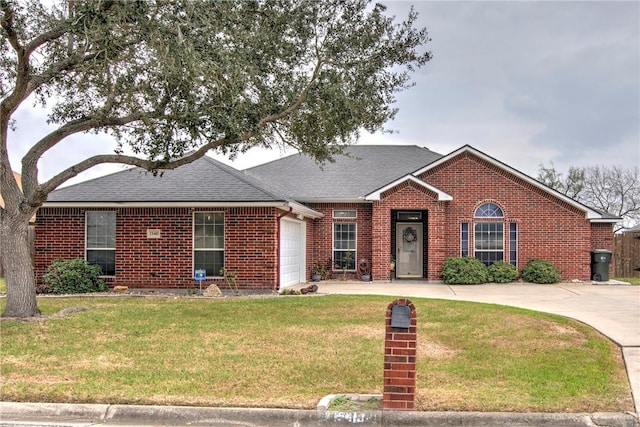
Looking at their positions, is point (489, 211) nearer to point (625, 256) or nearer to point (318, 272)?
point (318, 272)

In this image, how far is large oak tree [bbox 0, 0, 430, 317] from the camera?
31.5 feet

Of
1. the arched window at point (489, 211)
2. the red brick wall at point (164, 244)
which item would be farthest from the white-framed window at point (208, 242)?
the arched window at point (489, 211)

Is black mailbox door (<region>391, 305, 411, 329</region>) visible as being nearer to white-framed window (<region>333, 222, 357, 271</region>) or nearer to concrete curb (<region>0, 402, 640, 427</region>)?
concrete curb (<region>0, 402, 640, 427</region>)

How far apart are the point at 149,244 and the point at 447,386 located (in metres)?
12.7

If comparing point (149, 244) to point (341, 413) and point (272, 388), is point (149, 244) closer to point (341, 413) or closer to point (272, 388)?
point (272, 388)

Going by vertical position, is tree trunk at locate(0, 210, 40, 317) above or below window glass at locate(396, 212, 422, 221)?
below

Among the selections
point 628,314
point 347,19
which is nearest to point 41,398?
point 347,19

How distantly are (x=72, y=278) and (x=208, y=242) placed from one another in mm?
3987

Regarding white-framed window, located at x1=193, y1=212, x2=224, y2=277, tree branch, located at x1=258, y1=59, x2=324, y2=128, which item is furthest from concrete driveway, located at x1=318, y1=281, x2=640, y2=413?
tree branch, located at x1=258, y1=59, x2=324, y2=128

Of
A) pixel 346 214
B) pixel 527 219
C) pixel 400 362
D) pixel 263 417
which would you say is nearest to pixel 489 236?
pixel 527 219

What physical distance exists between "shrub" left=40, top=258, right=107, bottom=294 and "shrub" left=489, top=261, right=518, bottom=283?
13.0 meters

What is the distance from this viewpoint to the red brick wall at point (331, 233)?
22.5 meters

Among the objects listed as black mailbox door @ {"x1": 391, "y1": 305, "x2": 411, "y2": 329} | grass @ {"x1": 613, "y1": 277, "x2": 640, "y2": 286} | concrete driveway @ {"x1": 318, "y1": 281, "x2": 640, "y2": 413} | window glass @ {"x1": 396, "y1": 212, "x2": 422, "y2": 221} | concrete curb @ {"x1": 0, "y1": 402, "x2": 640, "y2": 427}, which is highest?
window glass @ {"x1": 396, "y1": 212, "x2": 422, "y2": 221}

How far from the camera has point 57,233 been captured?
58.5ft
